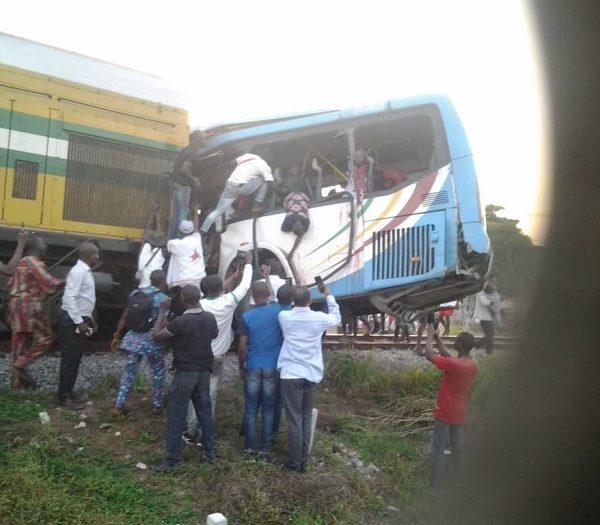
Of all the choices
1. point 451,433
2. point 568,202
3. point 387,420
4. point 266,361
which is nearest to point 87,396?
point 266,361

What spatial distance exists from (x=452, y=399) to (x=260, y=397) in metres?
1.54

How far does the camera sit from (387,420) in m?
5.96

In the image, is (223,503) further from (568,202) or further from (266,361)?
(568,202)

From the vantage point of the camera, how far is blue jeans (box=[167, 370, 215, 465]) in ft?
14.2

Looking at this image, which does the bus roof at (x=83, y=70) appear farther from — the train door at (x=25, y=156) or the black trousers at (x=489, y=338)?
the black trousers at (x=489, y=338)

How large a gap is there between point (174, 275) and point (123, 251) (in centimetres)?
158

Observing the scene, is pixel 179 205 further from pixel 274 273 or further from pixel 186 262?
pixel 274 273

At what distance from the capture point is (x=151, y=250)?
22.2 feet

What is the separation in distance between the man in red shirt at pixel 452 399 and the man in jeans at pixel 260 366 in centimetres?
130

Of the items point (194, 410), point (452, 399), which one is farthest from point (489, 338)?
point (194, 410)

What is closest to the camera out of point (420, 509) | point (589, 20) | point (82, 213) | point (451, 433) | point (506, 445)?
point (589, 20)

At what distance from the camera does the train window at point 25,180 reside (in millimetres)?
6891

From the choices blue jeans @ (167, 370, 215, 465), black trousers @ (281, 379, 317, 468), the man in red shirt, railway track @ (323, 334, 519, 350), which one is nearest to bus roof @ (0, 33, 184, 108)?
railway track @ (323, 334, 519, 350)

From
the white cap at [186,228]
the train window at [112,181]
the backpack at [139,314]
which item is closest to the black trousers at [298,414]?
the backpack at [139,314]
